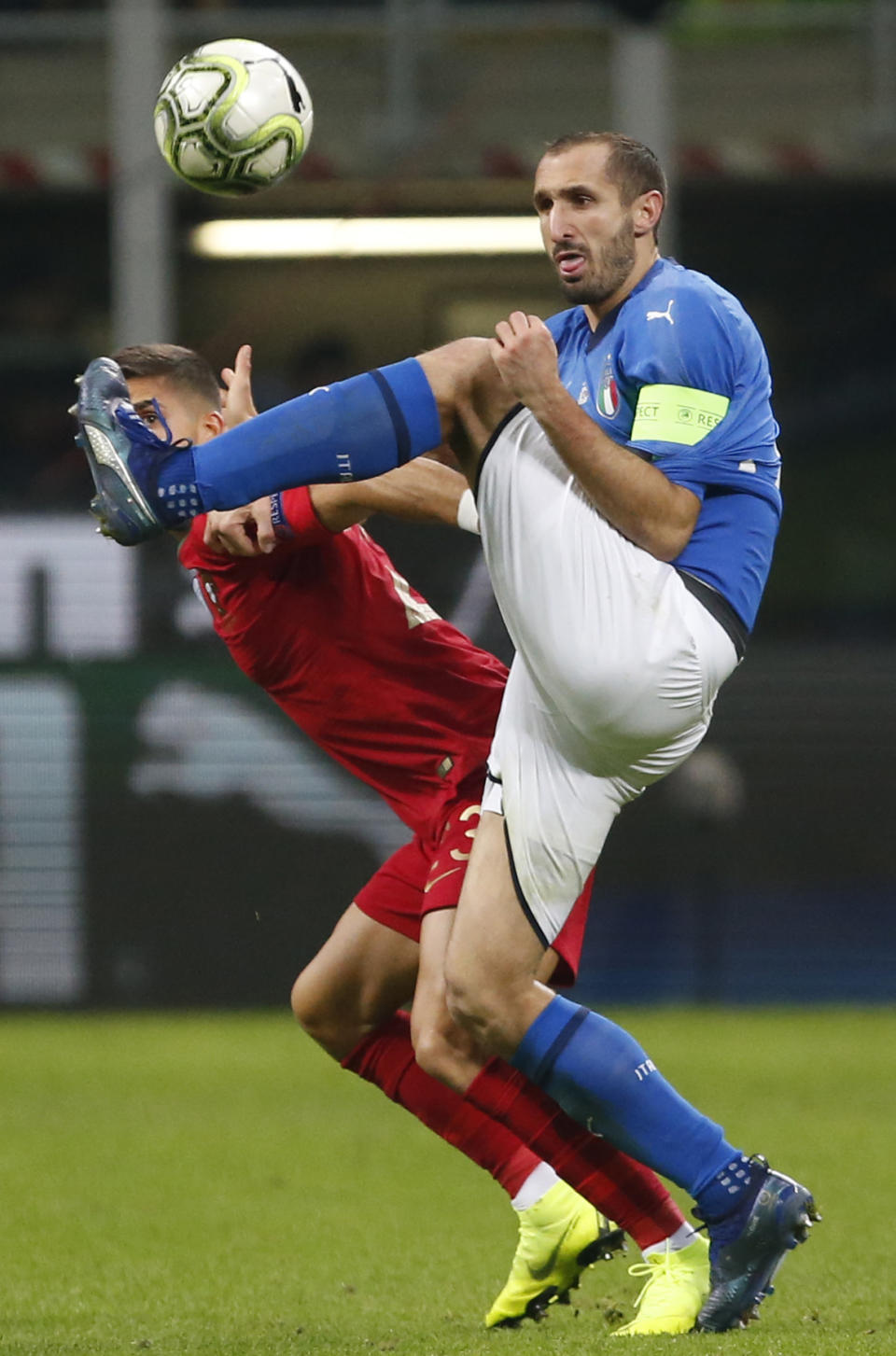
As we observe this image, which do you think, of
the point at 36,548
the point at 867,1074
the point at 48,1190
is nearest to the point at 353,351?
the point at 36,548

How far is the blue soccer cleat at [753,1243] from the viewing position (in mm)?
3895

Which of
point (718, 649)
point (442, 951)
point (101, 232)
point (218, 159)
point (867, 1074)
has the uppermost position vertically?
point (101, 232)

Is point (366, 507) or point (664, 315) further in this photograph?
point (366, 507)

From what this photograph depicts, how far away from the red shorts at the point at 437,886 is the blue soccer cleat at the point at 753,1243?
68 centimetres

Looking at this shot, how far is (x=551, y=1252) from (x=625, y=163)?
2.09m

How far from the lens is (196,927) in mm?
10055

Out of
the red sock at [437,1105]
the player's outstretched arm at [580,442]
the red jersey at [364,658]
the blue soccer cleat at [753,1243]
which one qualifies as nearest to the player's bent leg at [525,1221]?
the red sock at [437,1105]

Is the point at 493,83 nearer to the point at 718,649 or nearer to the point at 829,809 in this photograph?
the point at 829,809

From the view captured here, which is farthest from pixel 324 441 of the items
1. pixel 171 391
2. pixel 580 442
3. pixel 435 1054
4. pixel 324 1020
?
pixel 324 1020

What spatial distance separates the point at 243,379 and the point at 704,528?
106 cm

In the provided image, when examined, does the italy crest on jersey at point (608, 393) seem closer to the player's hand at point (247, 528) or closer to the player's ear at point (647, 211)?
the player's ear at point (647, 211)

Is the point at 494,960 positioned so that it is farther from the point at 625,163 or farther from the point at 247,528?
the point at 625,163

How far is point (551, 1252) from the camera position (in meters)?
4.23

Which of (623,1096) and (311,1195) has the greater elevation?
(623,1096)
